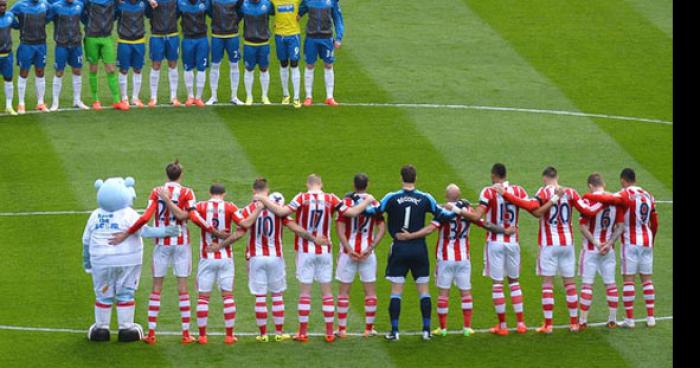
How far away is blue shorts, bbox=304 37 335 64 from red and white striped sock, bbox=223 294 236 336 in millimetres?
10651

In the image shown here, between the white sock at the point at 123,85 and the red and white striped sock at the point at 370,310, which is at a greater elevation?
the white sock at the point at 123,85

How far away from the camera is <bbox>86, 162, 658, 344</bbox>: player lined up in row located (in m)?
16.9

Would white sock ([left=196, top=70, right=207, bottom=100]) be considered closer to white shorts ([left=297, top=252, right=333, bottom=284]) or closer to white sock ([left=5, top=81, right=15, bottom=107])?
white sock ([left=5, top=81, right=15, bottom=107])

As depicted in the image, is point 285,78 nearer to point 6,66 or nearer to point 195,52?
point 195,52

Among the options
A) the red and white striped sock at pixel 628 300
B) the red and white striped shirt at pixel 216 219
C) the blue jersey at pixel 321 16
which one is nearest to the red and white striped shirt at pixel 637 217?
the red and white striped sock at pixel 628 300

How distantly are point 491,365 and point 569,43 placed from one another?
1632cm

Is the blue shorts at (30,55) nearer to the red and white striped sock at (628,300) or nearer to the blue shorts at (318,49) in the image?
the blue shorts at (318,49)

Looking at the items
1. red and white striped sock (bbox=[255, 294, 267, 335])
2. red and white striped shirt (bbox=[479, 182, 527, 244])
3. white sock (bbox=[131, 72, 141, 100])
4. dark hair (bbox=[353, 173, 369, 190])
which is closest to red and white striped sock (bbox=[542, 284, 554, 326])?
red and white striped shirt (bbox=[479, 182, 527, 244])

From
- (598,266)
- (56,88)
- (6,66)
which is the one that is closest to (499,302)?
(598,266)

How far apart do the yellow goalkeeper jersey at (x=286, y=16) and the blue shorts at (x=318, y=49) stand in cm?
37

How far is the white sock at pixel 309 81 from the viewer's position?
27.0m

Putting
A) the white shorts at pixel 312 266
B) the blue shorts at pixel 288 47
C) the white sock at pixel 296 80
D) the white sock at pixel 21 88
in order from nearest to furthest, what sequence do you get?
1. the white shorts at pixel 312 266
2. the white sock at pixel 21 88
3. the blue shorts at pixel 288 47
4. the white sock at pixel 296 80

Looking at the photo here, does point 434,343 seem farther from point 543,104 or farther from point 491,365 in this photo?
point 543,104
